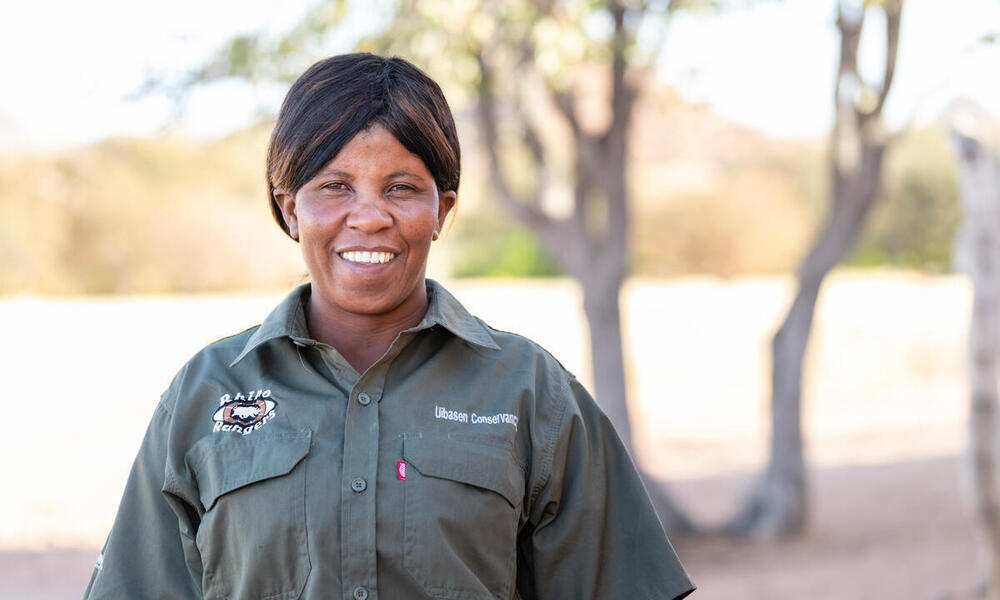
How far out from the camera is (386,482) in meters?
1.81

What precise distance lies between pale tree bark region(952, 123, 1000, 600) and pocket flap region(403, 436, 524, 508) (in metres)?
4.90

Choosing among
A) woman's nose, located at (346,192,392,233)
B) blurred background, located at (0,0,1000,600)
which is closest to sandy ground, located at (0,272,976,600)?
blurred background, located at (0,0,1000,600)

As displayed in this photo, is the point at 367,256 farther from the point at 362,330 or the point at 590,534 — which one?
the point at 590,534

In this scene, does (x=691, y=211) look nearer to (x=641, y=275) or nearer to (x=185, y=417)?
(x=641, y=275)

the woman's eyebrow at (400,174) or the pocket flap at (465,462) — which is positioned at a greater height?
the woman's eyebrow at (400,174)

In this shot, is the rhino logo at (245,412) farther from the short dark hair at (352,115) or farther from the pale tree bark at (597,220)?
the pale tree bark at (597,220)

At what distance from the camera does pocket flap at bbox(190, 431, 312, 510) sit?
5.97 feet

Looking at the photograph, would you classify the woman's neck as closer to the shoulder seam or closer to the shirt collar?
the shirt collar

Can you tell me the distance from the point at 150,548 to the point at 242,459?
235 mm

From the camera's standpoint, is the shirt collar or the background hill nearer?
the shirt collar

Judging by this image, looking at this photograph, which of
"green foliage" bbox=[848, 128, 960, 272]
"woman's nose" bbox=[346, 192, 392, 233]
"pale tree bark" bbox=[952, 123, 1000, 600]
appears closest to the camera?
"woman's nose" bbox=[346, 192, 392, 233]

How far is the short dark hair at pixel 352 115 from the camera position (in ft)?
6.18

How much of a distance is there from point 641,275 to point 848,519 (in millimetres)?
16719

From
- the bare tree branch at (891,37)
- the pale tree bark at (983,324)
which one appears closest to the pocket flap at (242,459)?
the pale tree bark at (983,324)
